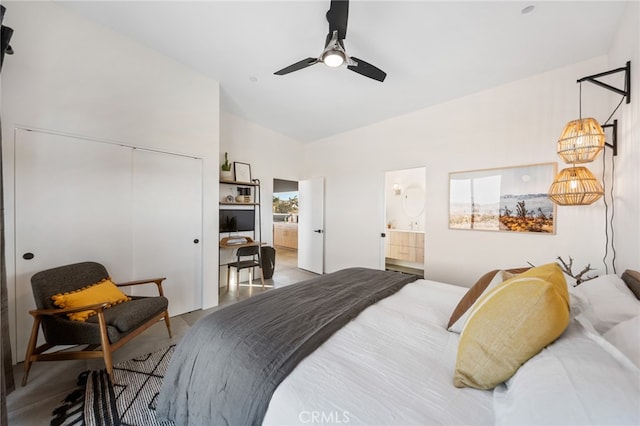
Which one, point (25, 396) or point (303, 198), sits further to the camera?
point (303, 198)

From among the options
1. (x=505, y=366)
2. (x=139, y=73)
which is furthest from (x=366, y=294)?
(x=139, y=73)

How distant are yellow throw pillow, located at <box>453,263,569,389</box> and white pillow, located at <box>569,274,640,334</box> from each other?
348 millimetres

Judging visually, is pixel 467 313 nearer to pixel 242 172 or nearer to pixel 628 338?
pixel 628 338

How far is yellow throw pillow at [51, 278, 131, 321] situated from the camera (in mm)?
1814

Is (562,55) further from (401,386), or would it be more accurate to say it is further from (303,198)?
(303,198)

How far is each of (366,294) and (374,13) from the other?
233 centimetres

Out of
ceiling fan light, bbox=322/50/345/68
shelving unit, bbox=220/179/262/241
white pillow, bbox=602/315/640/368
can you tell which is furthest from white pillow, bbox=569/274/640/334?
shelving unit, bbox=220/179/262/241

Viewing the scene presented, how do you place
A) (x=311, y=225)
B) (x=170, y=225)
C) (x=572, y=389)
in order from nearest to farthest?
(x=572, y=389), (x=170, y=225), (x=311, y=225)

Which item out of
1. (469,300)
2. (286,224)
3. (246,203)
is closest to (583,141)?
(469,300)

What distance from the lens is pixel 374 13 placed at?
1.99m

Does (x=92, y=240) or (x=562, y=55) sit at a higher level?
(x=562, y=55)

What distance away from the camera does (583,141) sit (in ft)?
5.95
